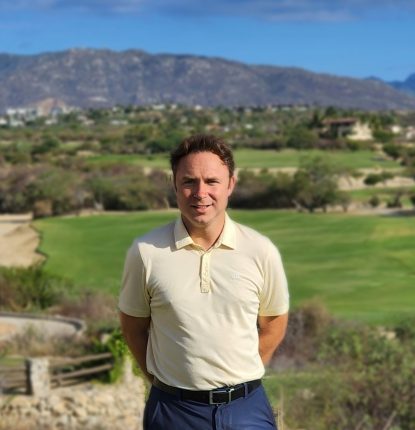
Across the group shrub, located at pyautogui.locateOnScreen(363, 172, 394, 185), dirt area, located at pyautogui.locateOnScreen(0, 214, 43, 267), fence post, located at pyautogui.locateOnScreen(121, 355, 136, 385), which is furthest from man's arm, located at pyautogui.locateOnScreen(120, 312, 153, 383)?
shrub, located at pyautogui.locateOnScreen(363, 172, 394, 185)

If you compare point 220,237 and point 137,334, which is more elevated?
point 220,237

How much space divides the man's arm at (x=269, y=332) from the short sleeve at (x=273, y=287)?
1.7 inches

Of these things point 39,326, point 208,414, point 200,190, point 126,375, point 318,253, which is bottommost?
point 318,253

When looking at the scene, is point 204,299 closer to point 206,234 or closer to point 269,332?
point 206,234

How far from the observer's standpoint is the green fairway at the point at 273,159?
74312mm

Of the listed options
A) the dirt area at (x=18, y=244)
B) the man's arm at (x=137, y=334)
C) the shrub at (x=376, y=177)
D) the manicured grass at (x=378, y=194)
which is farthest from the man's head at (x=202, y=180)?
the shrub at (x=376, y=177)

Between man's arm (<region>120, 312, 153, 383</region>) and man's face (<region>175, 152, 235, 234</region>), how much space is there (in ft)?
1.41

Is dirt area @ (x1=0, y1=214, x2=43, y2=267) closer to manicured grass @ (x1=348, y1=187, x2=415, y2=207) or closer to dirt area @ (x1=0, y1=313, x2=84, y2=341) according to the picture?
dirt area @ (x1=0, y1=313, x2=84, y2=341)

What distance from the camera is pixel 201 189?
3.80 metres

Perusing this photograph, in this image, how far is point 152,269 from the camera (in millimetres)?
3775

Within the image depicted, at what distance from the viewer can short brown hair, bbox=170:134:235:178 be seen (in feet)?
12.6

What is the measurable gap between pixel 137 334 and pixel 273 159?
3041 inches

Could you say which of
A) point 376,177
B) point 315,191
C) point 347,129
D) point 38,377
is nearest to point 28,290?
point 38,377

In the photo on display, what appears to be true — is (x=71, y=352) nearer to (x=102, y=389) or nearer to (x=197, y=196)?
(x=102, y=389)
